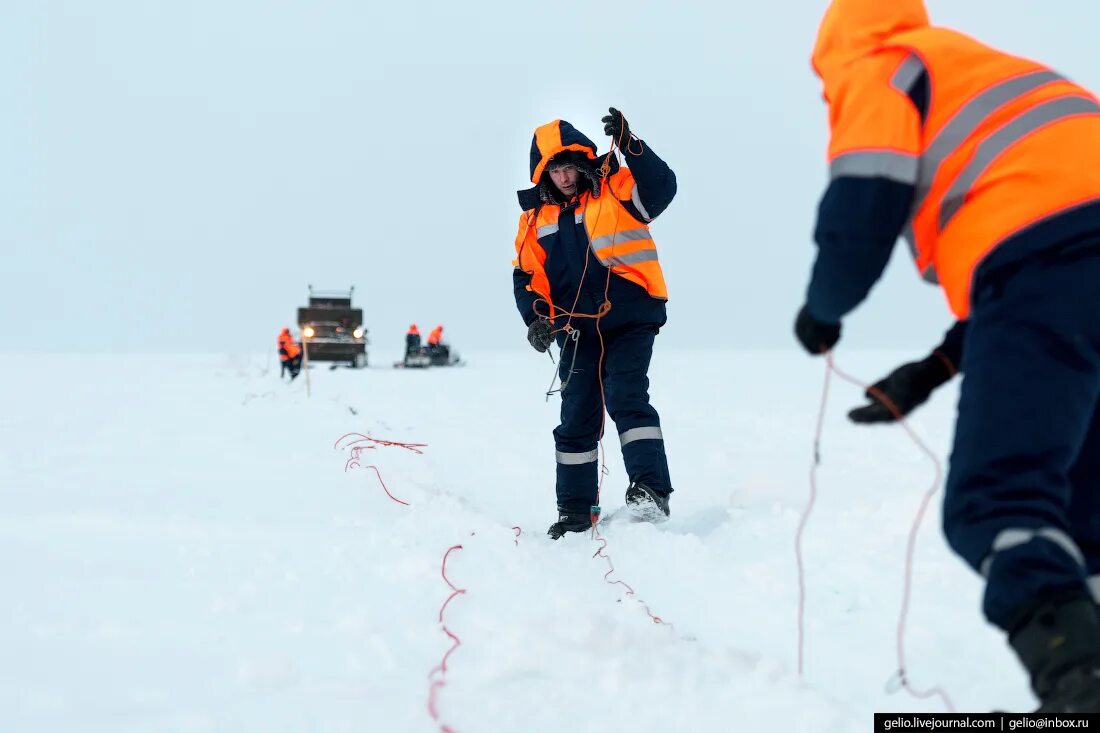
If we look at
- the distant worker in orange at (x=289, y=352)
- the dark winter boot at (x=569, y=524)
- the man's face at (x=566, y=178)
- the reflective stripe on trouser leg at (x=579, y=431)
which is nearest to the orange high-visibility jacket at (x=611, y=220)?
the man's face at (x=566, y=178)

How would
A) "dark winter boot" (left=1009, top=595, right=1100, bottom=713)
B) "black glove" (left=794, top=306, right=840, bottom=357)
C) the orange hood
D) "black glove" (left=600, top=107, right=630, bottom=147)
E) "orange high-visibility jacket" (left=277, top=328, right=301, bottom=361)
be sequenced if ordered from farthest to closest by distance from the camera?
1. "orange high-visibility jacket" (left=277, top=328, right=301, bottom=361)
2. "black glove" (left=600, top=107, right=630, bottom=147)
3. "black glove" (left=794, top=306, right=840, bottom=357)
4. the orange hood
5. "dark winter boot" (left=1009, top=595, right=1100, bottom=713)

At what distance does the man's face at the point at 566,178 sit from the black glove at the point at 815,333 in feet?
6.70

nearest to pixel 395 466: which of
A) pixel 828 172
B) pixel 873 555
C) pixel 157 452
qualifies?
pixel 157 452

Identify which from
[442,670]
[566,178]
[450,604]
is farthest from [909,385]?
[566,178]

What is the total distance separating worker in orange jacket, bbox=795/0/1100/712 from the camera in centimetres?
123

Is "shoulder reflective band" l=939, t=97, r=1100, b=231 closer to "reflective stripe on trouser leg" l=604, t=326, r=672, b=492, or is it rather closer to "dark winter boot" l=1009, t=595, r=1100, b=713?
"dark winter boot" l=1009, t=595, r=1100, b=713

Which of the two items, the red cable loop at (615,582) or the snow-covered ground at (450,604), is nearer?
the snow-covered ground at (450,604)

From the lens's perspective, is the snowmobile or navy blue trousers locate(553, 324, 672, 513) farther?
the snowmobile

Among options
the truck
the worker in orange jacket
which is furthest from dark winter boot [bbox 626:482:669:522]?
the truck

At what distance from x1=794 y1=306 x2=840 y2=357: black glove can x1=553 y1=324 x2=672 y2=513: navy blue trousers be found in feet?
5.74

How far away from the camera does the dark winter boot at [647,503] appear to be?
10.7ft

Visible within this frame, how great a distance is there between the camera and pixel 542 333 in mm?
3592

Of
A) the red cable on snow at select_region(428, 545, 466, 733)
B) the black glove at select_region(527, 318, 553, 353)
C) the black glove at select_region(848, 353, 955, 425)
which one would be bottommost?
the red cable on snow at select_region(428, 545, 466, 733)

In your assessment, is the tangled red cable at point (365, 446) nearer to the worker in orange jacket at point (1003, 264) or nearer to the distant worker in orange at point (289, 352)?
the worker in orange jacket at point (1003, 264)
